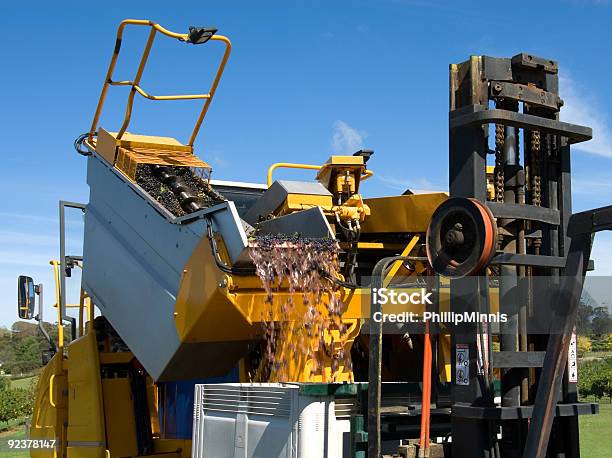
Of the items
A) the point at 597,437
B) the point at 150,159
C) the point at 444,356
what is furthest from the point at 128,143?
the point at 597,437

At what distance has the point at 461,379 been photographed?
3727mm

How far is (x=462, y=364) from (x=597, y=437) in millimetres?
10814

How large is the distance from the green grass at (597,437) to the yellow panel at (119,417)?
558 cm

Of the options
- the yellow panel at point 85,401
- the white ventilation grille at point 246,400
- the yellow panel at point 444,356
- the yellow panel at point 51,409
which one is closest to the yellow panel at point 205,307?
the white ventilation grille at point 246,400

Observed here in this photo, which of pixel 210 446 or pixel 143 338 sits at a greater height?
pixel 143 338

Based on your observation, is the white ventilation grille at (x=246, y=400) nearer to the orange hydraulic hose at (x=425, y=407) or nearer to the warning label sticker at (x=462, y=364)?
the orange hydraulic hose at (x=425, y=407)

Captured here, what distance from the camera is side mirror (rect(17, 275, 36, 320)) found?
7883 mm

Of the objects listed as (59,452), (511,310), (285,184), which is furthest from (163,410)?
(511,310)

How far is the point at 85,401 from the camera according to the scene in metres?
6.97

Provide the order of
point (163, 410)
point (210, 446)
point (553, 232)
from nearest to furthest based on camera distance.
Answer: point (553, 232) → point (210, 446) → point (163, 410)

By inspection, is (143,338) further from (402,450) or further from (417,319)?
(402,450)

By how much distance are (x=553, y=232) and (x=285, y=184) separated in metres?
2.39

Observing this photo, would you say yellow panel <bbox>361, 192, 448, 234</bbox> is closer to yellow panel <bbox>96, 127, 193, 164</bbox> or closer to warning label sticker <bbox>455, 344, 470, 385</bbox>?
yellow panel <bbox>96, 127, 193, 164</bbox>

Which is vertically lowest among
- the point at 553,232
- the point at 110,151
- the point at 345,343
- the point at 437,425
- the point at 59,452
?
the point at 59,452
